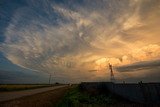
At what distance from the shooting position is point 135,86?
19.6 meters

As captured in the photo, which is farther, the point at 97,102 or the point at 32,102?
the point at 32,102

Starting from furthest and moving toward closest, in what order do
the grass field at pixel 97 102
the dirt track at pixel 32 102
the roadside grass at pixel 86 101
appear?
Result: the dirt track at pixel 32 102 → the roadside grass at pixel 86 101 → the grass field at pixel 97 102

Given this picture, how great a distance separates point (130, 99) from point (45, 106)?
9429 mm

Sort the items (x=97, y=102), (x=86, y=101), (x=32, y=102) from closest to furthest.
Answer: (x=97, y=102), (x=86, y=101), (x=32, y=102)

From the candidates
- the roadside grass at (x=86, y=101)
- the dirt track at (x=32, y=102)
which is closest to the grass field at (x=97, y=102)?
the roadside grass at (x=86, y=101)

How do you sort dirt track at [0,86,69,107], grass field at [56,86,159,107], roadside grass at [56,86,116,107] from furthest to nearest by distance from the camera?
dirt track at [0,86,69,107] < roadside grass at [56,86,116,107] < grass field at [56,86,159,107]

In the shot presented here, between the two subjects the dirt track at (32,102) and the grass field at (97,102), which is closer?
the grass field at (97,102)

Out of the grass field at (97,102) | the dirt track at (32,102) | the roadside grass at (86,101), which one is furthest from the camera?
the dirt track at (32,102)

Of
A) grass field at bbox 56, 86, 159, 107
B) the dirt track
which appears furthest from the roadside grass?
the dirt track

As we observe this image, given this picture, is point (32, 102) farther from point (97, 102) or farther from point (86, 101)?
point (97, 102)

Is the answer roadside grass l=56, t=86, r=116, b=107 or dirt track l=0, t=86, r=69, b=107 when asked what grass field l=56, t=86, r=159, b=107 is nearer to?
roadside grass l=56, t=86, r=116, b=107

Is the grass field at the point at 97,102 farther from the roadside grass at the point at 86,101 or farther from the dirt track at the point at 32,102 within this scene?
the dirt track at the point at 32,102

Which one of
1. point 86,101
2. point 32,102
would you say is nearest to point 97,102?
point 86,101

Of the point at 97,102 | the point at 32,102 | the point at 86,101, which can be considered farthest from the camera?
the point at 32,102
